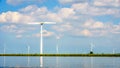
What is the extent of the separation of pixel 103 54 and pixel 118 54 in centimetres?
932

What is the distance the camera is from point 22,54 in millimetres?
173750

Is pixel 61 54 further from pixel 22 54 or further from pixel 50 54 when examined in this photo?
pixel 22 54

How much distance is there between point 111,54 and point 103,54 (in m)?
4.09

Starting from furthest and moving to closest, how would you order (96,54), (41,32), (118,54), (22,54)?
(22,54)
(96,54)
(118,54)
(41,32)

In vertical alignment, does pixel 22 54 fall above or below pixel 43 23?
below

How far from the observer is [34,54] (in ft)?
534

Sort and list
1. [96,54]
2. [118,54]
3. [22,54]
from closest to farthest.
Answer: [118,54] → [96,54] → [22,54]

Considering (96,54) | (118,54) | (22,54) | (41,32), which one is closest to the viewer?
(41,32)

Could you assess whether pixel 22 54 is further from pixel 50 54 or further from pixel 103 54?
pixel 103 54

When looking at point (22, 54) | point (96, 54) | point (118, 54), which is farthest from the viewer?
point (22, 54)

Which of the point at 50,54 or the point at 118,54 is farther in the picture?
the point at 50,54

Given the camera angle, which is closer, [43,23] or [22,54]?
[43,23]

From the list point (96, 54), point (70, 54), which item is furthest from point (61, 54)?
point (96, 54)

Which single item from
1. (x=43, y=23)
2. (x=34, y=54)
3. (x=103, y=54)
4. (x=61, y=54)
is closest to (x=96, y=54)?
(x=103, y=54)
